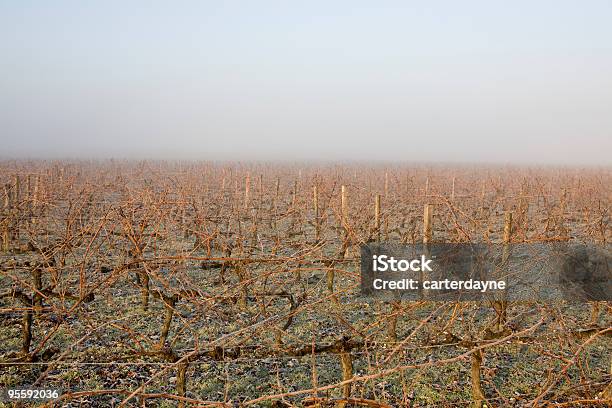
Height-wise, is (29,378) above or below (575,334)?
below

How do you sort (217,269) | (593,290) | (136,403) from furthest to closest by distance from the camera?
(217,269), (593,290), (136,403)

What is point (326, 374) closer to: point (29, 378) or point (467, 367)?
point (467, 367)

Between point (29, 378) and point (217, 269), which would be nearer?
point (29, 378)

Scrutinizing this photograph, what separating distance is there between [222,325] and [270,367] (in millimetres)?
1582

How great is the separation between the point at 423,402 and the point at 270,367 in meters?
1.83

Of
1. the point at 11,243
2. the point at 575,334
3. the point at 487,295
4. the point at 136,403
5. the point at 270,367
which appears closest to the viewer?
the point at 575,334

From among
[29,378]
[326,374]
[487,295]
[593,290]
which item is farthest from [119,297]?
[593,290]

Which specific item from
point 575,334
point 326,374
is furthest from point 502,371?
point 326,374

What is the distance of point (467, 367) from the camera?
5199 millimetres

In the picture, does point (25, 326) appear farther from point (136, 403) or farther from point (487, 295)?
point (487, 295)

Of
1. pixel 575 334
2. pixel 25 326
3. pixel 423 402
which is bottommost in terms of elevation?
pixel 423 402

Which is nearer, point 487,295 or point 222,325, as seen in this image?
point 487,295

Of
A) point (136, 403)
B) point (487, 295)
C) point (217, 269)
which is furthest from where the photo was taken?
point (217, 269)

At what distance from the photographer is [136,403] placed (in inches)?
168
